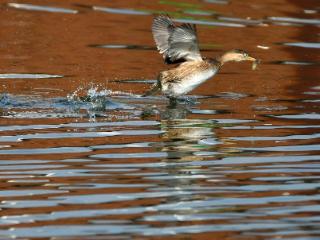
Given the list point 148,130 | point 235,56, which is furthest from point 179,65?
point 148,130

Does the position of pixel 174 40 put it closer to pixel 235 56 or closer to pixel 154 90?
pixel 154 90

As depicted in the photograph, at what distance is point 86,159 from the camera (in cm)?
1054

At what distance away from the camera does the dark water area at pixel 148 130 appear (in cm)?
850

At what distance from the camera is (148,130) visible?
40.2 feet

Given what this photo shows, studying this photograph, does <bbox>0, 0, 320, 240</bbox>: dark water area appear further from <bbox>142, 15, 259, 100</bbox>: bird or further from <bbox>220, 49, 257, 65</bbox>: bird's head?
<bbox>220, 49, 257, 65</bbox>: bird's head

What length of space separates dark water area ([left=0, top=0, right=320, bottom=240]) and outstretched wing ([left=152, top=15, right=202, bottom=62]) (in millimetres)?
557

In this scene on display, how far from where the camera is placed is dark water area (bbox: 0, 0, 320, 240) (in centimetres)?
850

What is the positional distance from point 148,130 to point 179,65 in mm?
2660

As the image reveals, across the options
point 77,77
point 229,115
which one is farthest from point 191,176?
point 77,77

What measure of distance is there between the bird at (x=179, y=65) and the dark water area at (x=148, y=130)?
0.24 meters

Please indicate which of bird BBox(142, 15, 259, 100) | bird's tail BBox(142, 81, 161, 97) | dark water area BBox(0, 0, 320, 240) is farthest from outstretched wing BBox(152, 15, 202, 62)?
dark water area BBox(0, 0, 320, 240)

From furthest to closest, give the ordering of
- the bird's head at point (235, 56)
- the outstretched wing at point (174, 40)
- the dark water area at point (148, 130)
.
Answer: the bird's head at point (235, 56)
the outstretched wing at point (174, 40)
the dark water area at point (148, 130)

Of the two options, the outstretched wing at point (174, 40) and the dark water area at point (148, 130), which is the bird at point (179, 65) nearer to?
the outstretched wing at point (174, 40)

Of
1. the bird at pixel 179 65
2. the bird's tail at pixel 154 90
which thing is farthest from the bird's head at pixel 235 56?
the bird's tail at pixel 154 90
